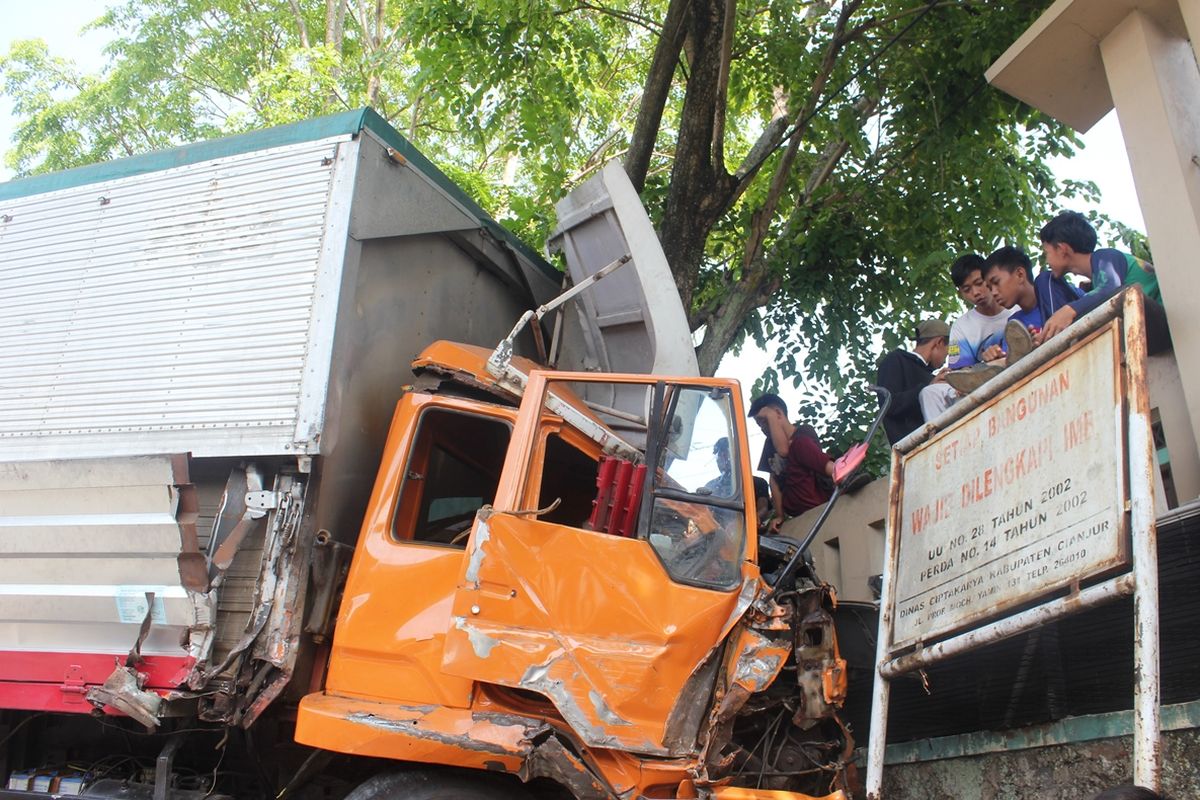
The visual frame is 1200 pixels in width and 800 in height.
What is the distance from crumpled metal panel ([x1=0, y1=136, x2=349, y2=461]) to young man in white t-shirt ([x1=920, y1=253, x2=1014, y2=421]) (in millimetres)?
2840

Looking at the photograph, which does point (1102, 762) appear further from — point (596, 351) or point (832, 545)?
point (596, 351)

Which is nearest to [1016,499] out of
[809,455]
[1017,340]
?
[1017,340]

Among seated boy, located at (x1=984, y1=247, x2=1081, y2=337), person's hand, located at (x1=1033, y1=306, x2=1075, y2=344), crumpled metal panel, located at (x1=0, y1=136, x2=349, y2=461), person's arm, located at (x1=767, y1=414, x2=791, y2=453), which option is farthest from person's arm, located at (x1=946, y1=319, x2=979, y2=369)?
crumpled metal panel, located at (x1=0, y1=136, x2=349, y2=461)

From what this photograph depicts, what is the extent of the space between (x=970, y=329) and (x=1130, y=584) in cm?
248

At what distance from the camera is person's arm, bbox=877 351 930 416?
182 inches

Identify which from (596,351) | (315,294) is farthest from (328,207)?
(596,351)

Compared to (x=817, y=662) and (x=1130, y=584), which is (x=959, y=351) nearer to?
(x=817, y=662)

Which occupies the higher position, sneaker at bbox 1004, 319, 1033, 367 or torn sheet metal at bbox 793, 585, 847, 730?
sneaker at bbox 1004, 319, 1033, 367

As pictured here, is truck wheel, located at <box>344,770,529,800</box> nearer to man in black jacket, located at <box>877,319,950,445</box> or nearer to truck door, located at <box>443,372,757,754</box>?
truck door, located at <box>443,372,757,754</box>

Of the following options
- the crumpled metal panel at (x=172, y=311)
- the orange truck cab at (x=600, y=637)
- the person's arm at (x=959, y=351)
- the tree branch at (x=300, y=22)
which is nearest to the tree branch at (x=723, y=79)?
the person's arm at (x=959, y=351)

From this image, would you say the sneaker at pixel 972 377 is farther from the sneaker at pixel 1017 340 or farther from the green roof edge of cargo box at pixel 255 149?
the green roof edge of cargo box at pixel 255 149

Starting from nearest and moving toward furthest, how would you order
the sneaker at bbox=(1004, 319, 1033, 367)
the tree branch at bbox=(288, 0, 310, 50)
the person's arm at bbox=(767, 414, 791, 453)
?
1. the sneaker at bbox=(1004, 319, 1033, 367)
2. the person's arm at bbox=(767, 414, 791, 453)
3. the tree branch at bbox=(288, 0, 310, 50)

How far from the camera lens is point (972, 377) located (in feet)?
11.1

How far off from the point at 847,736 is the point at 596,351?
240 centimetres
